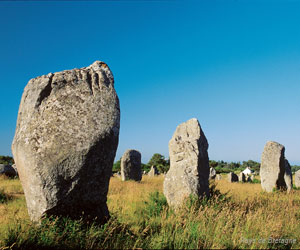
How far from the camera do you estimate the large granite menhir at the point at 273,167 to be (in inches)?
522

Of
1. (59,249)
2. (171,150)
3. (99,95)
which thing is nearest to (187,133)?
(171,150)

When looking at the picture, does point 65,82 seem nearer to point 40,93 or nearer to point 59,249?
point 40,93

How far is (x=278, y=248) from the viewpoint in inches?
186

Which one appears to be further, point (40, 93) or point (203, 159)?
point (203, 159)

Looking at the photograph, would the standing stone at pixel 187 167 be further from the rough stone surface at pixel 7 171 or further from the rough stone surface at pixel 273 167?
the rough stone surface at pixel 7 171

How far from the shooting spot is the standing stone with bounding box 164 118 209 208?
24.6 ft

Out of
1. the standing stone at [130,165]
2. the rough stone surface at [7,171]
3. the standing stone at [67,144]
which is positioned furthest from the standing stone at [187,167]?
the rough stone surface at [7,171]

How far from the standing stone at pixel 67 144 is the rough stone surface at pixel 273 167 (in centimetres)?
1084

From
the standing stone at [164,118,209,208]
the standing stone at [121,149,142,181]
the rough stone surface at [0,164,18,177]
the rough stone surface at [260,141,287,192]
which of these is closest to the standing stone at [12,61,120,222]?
the standing stone at [164,118,209,208]

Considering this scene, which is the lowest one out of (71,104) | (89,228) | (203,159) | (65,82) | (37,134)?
(89,228)

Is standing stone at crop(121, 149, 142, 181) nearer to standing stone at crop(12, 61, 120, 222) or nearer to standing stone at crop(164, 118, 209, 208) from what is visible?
standing stone at crop(164, 118, 209, 208)

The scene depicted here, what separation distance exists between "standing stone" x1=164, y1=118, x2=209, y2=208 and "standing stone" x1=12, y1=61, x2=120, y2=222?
303cm

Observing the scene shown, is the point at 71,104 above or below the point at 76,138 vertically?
above

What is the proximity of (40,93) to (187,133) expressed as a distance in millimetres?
5058
